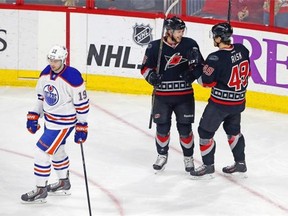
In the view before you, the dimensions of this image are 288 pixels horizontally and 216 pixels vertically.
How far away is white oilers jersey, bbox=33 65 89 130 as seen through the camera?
7.56 metres

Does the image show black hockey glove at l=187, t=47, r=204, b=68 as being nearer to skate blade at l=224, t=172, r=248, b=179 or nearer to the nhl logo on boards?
skate blade at l=224, t=172, r=248, b=179

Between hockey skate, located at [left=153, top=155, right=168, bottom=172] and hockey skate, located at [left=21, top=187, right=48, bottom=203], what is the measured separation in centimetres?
125

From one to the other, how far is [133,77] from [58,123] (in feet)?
11.7

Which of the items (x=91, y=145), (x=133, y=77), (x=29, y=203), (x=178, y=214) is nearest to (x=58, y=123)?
(x=29, y=203)

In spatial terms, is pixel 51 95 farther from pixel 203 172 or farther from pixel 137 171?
pixel 203 172

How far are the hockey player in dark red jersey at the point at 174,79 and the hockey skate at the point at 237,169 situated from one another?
0.31m

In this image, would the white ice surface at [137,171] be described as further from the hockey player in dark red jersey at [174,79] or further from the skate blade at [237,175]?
the hockey player in dark red jersey at [174,79]

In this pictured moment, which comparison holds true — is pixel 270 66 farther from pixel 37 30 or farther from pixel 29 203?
pixel 29 203

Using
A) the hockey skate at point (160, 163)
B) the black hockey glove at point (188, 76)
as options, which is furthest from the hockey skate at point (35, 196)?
the black hockey glove at point (188, 76)

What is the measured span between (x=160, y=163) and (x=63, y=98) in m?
1.41

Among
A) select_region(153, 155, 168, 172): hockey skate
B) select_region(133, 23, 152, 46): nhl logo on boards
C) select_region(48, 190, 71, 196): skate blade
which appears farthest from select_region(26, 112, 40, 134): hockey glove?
select_region(133, 23, 152, 46): nhl logo on boards

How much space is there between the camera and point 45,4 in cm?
1131

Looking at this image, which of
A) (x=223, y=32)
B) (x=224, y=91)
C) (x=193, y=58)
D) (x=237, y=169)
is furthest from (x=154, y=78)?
(x=237, y=169)

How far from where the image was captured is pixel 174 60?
8352 mm
